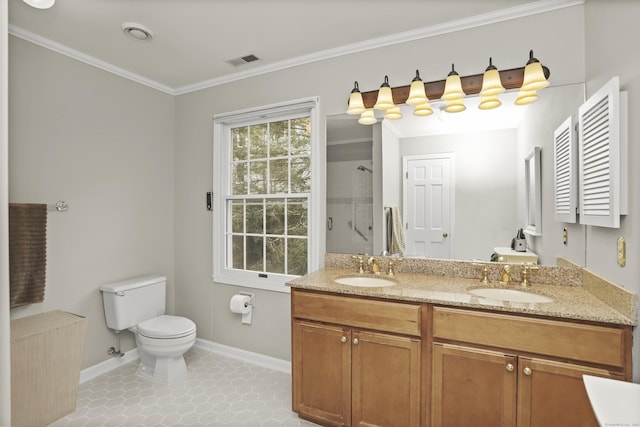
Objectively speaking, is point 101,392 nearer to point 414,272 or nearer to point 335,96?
point 414,272

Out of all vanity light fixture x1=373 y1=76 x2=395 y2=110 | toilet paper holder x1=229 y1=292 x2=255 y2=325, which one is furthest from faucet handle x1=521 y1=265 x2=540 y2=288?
toilet paper holder x1=229 y1=292 x2=255 y2=325

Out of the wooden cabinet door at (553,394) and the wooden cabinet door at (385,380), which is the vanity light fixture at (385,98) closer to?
the wooden cabinet door at (385,380)

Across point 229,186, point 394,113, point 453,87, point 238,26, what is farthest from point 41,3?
point 453,87

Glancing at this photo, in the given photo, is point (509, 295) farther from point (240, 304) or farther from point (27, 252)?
point (27, 252)

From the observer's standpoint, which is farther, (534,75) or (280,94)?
(280,94)

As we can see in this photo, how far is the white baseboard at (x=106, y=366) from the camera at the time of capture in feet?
8.41

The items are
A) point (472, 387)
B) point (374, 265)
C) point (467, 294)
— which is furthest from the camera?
point (374, 265)

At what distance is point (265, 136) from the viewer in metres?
2.97

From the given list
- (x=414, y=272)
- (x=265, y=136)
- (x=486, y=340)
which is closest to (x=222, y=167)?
(x=265, y=136)

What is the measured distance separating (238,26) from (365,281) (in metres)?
1.87

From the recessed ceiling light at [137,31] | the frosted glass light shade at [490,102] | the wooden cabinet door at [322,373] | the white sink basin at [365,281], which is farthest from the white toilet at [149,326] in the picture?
the frosted glass light shade at [490,102]

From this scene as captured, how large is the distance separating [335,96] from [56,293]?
2.50 m

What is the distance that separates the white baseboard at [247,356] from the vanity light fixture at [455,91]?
205 cm

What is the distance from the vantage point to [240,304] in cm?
281
